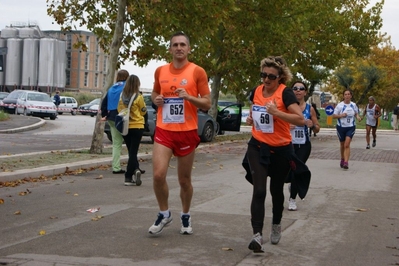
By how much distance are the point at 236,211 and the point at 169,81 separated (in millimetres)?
2779

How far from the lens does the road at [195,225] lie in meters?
6.76

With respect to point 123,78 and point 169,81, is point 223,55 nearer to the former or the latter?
point 123,78

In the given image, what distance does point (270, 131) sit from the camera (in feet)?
23.7

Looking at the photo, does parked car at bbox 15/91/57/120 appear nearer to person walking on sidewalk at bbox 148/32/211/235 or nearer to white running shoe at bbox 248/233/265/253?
person walking on sidewalk at bbox 148/32/211/235

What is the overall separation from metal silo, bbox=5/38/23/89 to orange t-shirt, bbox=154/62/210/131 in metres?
95.4

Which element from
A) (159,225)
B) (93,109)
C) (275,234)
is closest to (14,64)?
(93,109)

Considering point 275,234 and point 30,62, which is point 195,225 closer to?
point 275,234

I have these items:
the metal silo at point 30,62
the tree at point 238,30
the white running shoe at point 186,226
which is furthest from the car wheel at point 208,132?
the metal silo at point 30,62

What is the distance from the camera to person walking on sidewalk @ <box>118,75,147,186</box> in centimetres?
1260

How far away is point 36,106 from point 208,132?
20.6m

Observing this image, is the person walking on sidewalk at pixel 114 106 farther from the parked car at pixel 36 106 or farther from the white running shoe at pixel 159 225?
the parked car at pixel 36 106

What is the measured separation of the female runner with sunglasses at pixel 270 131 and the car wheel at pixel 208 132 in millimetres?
19174

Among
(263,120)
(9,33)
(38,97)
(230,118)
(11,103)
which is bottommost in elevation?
(11,103)

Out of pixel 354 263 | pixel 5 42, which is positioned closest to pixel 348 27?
pixel 354 263
